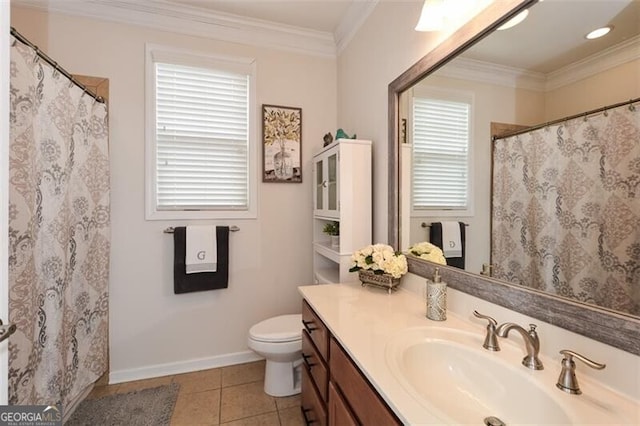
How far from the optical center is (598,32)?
82 centimetres

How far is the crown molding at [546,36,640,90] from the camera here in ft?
2.44

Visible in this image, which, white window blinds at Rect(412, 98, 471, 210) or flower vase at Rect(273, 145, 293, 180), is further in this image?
flower vase at Rect(273, 145, 293, 180)

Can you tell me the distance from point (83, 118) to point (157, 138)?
46 cm

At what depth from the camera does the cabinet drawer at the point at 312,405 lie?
1.26 meters

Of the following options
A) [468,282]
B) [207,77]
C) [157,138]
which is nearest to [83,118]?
[157,138]

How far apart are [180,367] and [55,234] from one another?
1306 millimetres

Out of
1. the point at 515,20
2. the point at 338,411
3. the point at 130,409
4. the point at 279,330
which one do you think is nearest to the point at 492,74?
the point at 515,20

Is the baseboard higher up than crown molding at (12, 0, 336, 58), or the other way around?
crown molding at (12, 0, 336, 58)

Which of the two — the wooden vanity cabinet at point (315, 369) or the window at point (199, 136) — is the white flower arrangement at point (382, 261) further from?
the window at point (199, 136)

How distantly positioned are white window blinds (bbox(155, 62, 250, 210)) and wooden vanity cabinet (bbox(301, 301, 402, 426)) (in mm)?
1224

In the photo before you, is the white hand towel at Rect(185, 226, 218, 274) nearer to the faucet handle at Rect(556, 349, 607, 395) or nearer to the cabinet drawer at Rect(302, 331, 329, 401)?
the cabinet drawer at Rect(302, 331, 329, 401)

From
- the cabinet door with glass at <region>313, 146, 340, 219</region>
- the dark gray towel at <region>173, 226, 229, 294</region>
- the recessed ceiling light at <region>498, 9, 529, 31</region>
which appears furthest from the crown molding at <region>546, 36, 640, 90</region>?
the dark gray towel at <region>173, 226, 229, 294</region>

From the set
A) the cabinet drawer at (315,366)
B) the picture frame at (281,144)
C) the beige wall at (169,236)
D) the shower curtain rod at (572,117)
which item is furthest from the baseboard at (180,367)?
the shower curtain rod at (572,117)

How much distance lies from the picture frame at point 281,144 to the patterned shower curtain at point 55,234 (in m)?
1.07
